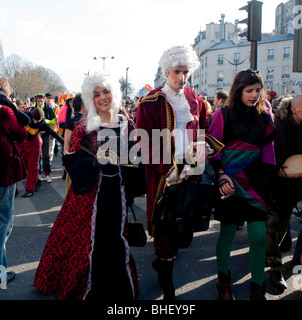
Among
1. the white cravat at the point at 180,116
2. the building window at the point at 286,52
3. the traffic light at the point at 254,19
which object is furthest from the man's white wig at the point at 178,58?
the building window at the point at 286,52

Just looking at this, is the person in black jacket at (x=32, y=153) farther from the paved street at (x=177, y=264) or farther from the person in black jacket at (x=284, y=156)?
the person in black jacket at (x=284, y=156)

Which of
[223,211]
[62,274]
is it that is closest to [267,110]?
[223,211]

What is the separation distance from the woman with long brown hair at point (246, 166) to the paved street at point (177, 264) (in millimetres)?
377

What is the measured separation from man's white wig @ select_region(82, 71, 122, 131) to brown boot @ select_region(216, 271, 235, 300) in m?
1.72

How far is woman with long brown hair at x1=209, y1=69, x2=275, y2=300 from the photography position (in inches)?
110

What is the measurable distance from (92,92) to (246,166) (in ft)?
4.90

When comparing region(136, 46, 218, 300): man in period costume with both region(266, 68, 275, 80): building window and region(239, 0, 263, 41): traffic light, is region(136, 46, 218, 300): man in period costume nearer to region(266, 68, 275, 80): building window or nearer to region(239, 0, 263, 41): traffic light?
region(239, 0, 263, 41): traffic light

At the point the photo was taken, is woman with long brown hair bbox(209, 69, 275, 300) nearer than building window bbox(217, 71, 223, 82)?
Yes

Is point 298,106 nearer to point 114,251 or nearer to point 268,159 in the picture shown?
point 268,159

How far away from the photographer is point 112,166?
2859 mm

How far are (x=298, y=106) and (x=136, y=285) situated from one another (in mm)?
2299

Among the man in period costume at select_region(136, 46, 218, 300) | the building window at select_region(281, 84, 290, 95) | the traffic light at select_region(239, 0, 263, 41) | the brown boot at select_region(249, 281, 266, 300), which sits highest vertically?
the building window at select_region(281, 84, 290, 95)

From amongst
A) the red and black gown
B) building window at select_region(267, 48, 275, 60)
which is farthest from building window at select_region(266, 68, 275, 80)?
the red and black gown

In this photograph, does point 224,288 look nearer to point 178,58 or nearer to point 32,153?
point 178,58
